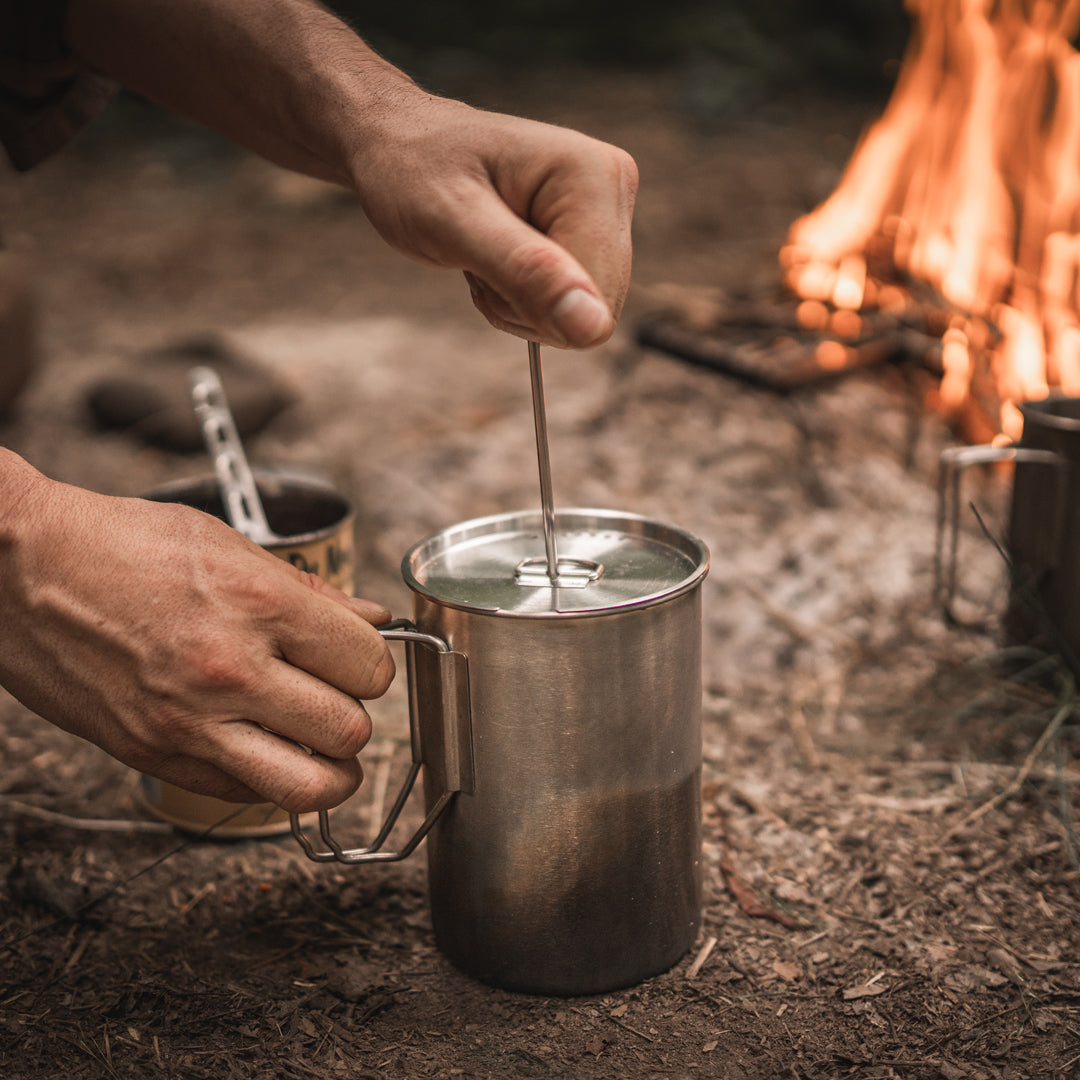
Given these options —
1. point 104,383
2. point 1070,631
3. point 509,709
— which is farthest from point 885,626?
point 104,383

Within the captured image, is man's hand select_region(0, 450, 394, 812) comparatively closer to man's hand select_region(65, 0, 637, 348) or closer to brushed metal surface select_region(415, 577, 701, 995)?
brushed metal surface select_region(415, 577, 701, 995)

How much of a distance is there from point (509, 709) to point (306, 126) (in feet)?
3.08

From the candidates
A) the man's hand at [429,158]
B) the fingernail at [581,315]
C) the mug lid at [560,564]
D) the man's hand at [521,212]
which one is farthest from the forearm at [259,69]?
the mug lid at [560,564]

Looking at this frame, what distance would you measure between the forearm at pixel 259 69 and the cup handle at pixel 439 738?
690 millimetres

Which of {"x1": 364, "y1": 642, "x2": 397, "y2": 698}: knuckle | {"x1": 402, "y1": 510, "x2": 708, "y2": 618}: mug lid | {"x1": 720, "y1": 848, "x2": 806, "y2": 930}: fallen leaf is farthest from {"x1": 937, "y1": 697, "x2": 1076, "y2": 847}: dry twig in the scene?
{"x1": 364, "y1": 642, "x2": 397, "y2": 698}: knuckle

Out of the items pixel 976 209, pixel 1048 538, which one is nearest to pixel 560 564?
pixel 1048 538

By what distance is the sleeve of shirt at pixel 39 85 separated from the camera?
2027 mm

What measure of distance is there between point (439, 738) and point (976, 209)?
10.5 feet

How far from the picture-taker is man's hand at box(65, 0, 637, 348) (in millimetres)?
1302

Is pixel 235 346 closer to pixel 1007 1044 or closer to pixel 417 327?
pixel 417 327

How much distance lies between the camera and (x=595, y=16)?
9.83 m

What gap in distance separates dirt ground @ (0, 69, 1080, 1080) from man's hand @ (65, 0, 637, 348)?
0.94 meters

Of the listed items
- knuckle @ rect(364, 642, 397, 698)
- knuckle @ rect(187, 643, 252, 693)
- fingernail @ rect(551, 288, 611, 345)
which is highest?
fingernail @ rect(551, 288, 611, 345)

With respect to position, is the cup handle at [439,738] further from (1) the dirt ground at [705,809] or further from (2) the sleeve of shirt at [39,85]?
(2) the sleeve of shirt at [39,85]
